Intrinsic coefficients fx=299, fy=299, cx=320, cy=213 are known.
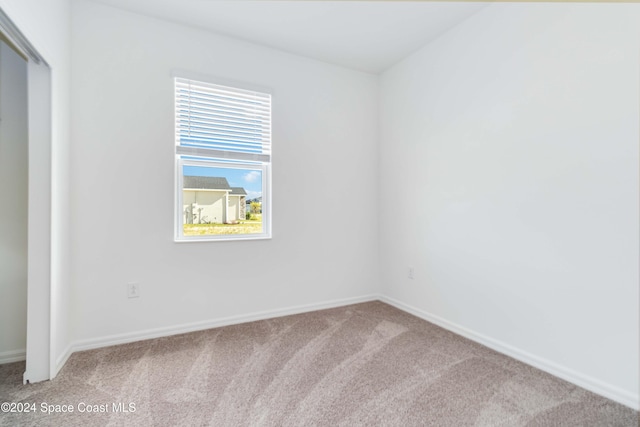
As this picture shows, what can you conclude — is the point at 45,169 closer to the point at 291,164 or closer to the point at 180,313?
the point at 180,313

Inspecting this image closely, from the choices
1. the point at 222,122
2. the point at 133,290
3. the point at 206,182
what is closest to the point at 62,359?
the point at 133,290

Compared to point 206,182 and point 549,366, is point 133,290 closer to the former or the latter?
point 206,182

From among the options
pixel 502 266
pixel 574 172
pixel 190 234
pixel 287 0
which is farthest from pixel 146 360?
pixel 574 172

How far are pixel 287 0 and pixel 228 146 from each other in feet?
4.16

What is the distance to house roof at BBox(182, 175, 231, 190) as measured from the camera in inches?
104

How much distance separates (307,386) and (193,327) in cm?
130

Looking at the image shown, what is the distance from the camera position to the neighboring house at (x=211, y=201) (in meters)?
2.65

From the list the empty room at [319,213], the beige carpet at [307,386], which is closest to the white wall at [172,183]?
the empty room at [319,213]

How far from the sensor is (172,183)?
252 cm

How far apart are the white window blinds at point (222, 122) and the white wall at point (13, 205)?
979mm

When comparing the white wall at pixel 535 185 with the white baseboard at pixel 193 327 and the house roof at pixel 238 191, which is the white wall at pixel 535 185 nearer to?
the white baseboard at pixel 193 327

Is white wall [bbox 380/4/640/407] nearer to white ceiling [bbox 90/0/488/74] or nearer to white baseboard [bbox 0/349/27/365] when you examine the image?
white ceiling [bbox 90/0/488/74]

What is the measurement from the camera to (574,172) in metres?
1.83

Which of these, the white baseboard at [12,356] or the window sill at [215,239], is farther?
the window sill at [215,239]
